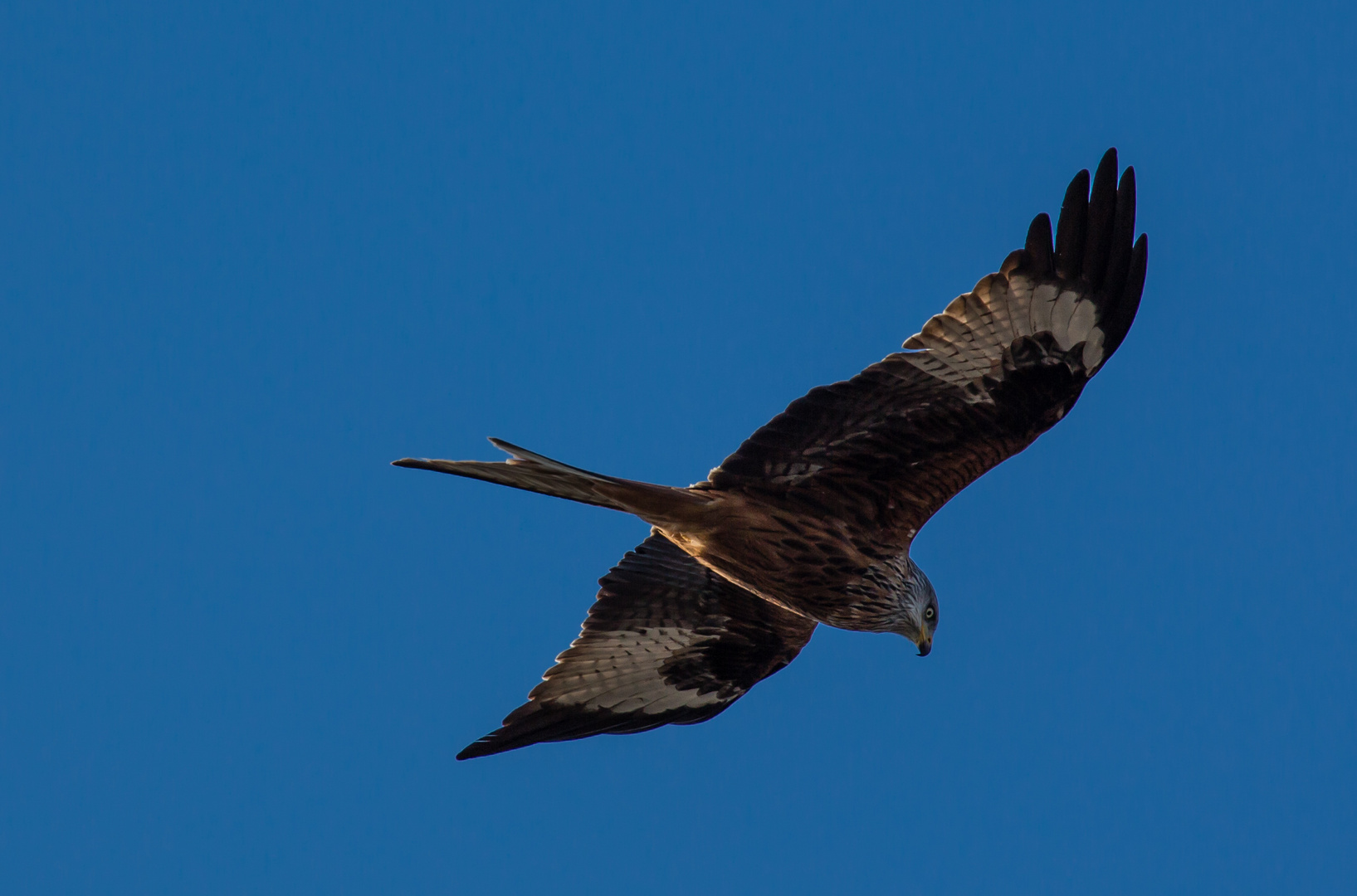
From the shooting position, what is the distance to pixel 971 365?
7184 mm

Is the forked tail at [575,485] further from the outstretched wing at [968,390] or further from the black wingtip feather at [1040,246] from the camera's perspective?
the black wingtip feather at [1040,246]

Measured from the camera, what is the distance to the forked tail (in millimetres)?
6199

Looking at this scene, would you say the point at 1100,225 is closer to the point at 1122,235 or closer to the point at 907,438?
the point at 1122,235

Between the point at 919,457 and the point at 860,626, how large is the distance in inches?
35.6

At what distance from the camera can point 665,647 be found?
8.76m

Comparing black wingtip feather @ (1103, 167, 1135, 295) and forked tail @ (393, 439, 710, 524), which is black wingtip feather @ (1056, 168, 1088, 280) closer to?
black wingtip feather @ (1103, 167, 1135, 295)

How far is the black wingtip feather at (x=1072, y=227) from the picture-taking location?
6.96 m

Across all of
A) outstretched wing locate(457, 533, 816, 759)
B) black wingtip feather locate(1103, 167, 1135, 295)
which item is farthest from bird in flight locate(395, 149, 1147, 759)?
outstretched wing locate(457, 533, 816, 759)

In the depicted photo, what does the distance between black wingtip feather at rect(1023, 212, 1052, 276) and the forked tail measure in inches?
76.9

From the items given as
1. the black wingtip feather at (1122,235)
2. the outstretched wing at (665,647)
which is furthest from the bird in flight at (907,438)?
the outstretched wing at (665,647)

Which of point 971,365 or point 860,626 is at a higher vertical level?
point 971,365

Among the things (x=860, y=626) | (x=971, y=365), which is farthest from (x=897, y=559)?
(x=971, y=365)

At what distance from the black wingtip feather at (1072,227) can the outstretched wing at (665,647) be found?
2.71m

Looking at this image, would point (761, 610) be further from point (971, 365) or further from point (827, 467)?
point (971, 365)
